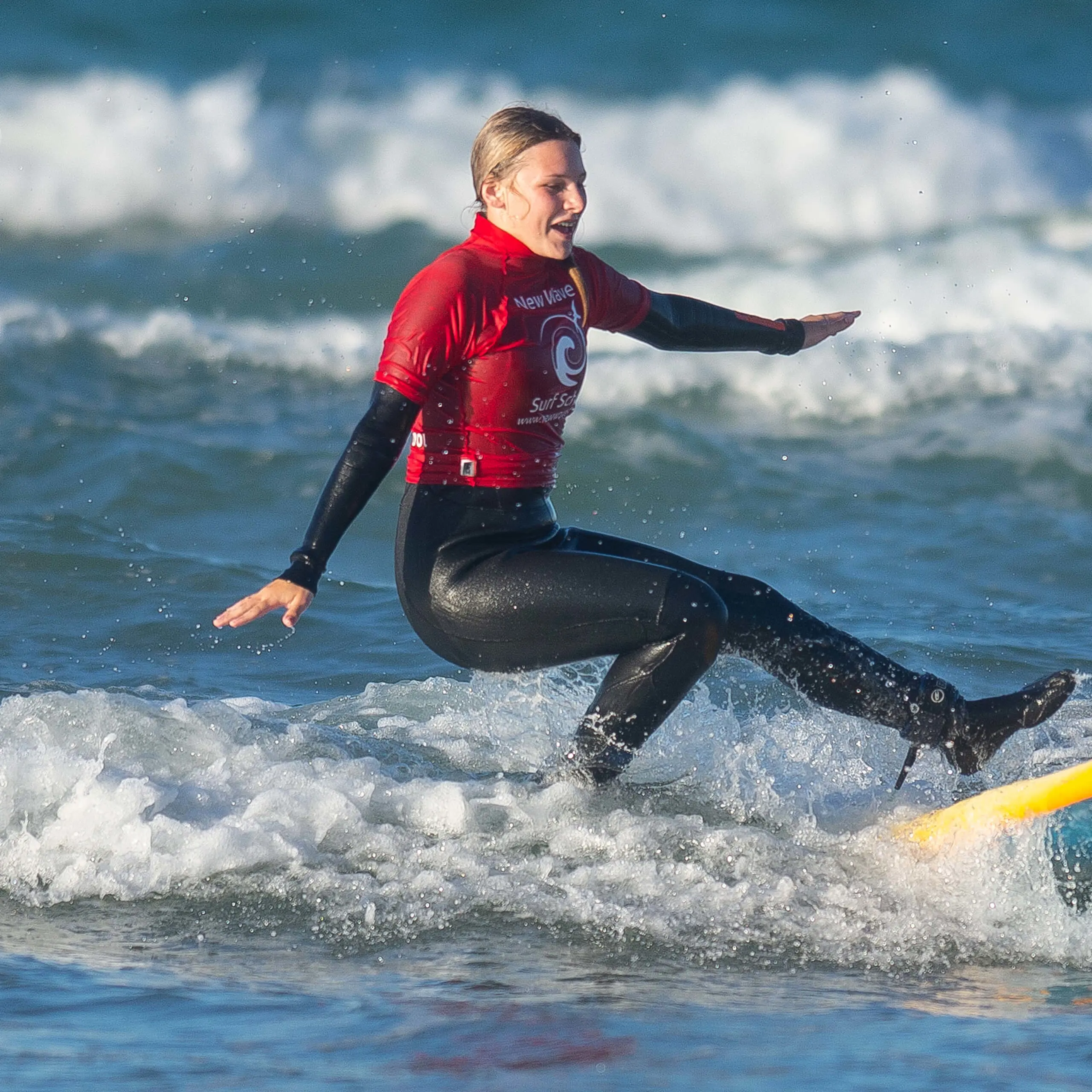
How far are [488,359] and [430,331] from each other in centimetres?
17

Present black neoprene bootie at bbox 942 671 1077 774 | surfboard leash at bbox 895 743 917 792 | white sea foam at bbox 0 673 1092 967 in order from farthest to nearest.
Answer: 1. surfboard leash at bbox 895 743 917 792
2. black neoprene bootie at bbox 942 671 1077 774
3. white sea foam at bbox 0 673 1092 967

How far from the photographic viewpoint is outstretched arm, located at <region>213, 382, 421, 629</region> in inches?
138

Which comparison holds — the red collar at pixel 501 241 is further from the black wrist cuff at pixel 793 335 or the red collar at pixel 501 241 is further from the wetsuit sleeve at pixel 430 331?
the black wrist cuff at pixel 793 335

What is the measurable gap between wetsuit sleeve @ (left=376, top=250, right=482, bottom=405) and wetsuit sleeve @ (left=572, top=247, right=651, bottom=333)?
0.41m

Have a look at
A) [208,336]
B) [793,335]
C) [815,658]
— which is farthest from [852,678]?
[208,336]

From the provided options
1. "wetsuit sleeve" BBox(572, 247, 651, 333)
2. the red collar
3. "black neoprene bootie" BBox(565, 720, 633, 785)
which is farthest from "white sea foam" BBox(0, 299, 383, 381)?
"black neoprene bootie" BBox(565, 720, 633, 785)

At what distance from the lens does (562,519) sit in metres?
8.45

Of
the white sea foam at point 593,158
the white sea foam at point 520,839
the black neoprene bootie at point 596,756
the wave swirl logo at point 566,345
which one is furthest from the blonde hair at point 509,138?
the white sea foam at point 593,158

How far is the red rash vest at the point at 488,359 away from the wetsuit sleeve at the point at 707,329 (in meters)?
0.39

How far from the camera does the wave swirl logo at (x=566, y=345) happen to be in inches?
146

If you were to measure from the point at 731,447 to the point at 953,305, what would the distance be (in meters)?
3.37

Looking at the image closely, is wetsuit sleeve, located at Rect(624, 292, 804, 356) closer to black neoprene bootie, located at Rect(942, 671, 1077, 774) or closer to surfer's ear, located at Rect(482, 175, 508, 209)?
surfer's ear, located at Rect(482, 175, 508, 209)

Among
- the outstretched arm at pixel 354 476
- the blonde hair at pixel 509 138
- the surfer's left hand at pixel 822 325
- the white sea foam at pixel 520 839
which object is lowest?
the white sea foam at pixel 520 839

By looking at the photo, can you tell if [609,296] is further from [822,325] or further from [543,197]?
[822,325]
